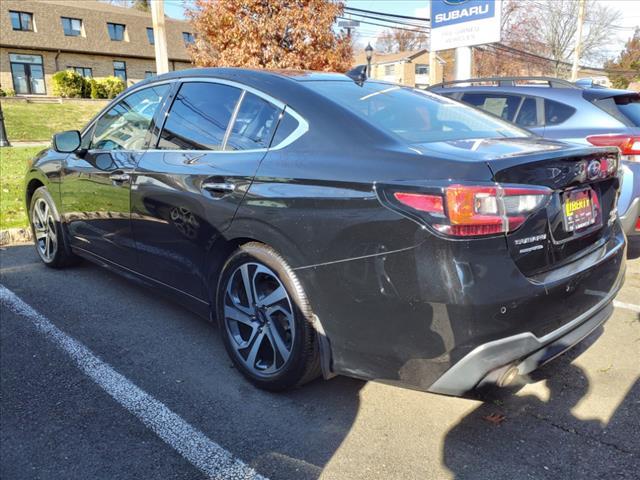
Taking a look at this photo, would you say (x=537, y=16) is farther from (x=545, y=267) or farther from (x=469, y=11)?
(x=545, y=267)

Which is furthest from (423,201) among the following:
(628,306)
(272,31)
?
(272,31)

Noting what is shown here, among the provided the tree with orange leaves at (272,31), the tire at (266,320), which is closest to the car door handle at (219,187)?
the tire at (266,320)

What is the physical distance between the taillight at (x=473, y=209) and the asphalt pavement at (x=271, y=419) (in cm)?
74

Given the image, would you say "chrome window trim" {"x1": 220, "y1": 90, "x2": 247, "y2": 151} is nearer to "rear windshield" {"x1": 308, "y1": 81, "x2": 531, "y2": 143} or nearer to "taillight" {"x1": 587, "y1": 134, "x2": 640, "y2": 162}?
"rear windshield" {"x1": 308, "y1": 81, "x2": 531, "y2": 143}

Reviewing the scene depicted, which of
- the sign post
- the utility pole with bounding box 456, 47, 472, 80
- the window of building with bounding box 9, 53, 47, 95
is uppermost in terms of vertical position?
the window of building with bounding box 9, 53, 47, 95

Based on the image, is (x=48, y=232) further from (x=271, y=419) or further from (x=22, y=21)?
(x=22, y=21)

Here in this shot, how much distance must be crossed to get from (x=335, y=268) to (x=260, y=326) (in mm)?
753

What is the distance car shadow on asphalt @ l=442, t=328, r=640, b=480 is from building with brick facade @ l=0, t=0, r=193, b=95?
122ft

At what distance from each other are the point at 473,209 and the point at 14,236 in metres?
5.74

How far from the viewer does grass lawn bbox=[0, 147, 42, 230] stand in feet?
21.4

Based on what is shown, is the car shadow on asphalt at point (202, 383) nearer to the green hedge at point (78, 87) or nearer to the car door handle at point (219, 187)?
the car door handle at point (219, 187)

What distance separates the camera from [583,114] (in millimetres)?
5098

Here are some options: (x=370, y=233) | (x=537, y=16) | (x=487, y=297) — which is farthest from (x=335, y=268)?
(x=537, y=16)

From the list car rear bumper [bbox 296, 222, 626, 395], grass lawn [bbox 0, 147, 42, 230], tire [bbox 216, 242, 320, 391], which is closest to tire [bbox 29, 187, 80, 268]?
grass lawn [bbox 0, 147, 42, 230]
